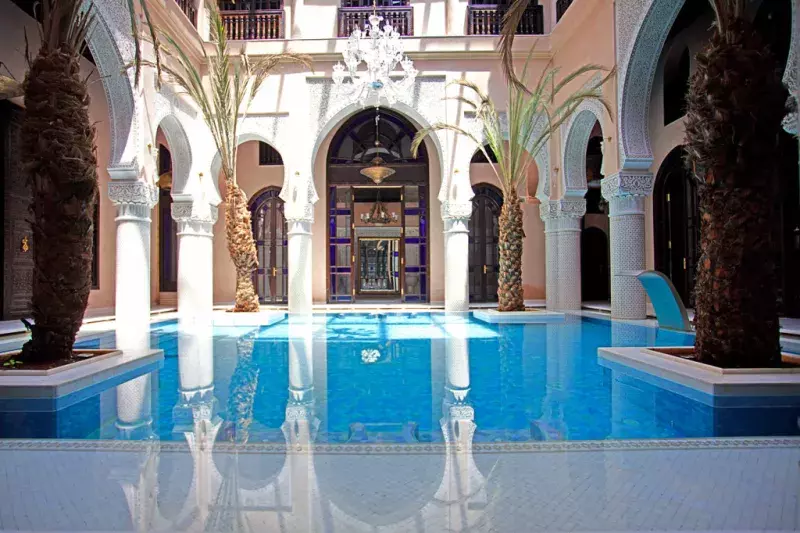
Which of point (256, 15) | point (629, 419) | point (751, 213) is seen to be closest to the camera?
point (629, 419)

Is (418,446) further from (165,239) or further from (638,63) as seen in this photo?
(165,239)

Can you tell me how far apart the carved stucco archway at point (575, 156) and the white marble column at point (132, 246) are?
27.4 feet

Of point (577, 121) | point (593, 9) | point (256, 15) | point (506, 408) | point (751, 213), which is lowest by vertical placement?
point (506, 408)

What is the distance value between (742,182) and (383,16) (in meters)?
10.0

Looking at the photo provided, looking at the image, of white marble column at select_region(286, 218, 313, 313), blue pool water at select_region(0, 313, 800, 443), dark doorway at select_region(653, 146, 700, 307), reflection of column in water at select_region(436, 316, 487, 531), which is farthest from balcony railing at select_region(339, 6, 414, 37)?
reflection of column in water at select_region(436, 316, 487, 531)

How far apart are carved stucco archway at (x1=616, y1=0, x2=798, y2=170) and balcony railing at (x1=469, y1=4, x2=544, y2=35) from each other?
10.8ft

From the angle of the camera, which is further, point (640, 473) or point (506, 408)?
point (506, 408)

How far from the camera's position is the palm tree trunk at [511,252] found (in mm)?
10609

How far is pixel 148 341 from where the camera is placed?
289 inches

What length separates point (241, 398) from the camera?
403 centimetres

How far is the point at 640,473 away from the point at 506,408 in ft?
4.46

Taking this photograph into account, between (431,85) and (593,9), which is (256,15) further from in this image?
(593,9)

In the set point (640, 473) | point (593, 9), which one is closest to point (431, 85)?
point (593, 9)

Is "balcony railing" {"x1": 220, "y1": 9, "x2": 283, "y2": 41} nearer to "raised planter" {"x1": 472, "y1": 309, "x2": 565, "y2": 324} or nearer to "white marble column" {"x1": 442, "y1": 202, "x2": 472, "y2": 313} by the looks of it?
"white marble column" {"x1": 442, "y1": 202, "x2": 472, "y2": 313}
